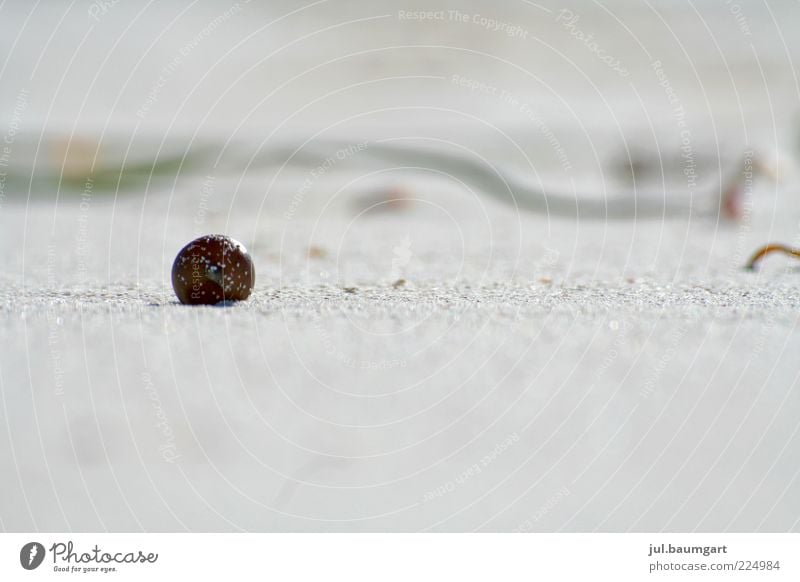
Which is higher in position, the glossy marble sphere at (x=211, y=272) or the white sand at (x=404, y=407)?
the glossy marble sphere at (x=211, y=272)

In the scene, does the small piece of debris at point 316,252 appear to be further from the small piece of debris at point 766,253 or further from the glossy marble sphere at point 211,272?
the small piece of debris at point 766,253

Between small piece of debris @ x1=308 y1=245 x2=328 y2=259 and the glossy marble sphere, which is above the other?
small piece of debris @ x1=308 y1=245 x2=328 y2=259

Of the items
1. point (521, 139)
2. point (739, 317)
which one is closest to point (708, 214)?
point (521, 139)

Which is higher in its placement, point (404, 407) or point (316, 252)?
point (316, 252)

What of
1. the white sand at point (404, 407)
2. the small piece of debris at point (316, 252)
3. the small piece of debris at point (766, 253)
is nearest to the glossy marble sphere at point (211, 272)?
the white sand at point (404, 407)

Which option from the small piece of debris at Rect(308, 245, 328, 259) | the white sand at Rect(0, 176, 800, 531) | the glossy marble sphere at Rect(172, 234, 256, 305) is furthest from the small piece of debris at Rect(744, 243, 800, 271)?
the glossy marble sphere at Rect(172, 234, 256, 305)

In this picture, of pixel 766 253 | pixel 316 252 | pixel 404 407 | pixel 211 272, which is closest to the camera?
pixel 404 407

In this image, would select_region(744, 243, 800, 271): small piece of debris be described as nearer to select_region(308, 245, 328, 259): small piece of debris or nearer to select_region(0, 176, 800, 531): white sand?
select_region(0, 176, 800, 531): white sand

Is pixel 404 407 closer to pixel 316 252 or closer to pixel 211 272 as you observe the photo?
pixel 211 272

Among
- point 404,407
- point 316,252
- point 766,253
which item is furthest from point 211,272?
point 766,253

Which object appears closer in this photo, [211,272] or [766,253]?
[211,272]
